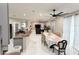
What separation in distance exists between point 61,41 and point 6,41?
108 inches

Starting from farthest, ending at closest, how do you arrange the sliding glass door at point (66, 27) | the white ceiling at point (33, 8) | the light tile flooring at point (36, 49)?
the sliding glass door at point (66, 27)
the light tile flooring at point (36, 49)
the white ceiling at point (33, 8)

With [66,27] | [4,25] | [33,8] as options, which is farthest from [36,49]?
[4,25]

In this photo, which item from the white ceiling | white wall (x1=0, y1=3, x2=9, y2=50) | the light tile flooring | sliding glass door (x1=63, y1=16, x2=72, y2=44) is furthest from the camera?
sliding glass door (x1=63, y1=16, x2=72, y2=44)

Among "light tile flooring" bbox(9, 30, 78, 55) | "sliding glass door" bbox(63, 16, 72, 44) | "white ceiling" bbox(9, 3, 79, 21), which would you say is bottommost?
"light tile flooring" bbox(9, 30, 78, 55)

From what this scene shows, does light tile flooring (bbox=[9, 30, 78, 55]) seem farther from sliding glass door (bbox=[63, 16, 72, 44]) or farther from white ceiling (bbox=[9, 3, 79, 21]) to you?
white ceiling (bbox=[9, 3, 79, 21])

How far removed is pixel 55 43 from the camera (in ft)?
11.9

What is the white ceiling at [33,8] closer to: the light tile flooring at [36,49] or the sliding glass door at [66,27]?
the sliding glass door at [66,27]

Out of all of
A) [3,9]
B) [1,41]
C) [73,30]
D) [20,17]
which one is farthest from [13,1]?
[73,30]

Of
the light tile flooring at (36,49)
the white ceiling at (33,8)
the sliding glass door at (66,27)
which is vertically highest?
the white ceiling at (33,8)

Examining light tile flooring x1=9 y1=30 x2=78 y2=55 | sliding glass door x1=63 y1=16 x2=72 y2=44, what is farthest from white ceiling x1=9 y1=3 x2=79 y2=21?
light tile flooring x1=9 y1=30 x2=78 y2=55

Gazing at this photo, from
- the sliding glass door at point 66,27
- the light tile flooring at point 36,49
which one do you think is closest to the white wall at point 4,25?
the light tile flooring at point 36,49

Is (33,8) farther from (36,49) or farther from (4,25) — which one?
(4,25)

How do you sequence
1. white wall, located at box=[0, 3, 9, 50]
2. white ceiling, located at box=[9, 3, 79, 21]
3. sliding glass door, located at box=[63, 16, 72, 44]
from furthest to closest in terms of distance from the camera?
sliding glass door, located at box=[63, 16, 72, 44]
white ceiling, located at box=[9, 3, 79, 21]
white wall, located at box=[0, 3, 9, 50]
